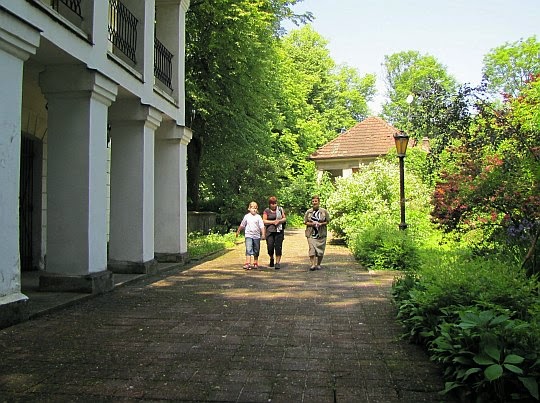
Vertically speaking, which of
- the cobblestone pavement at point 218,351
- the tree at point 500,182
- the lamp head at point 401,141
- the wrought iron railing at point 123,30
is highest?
the wrought iron railing at point 123,30

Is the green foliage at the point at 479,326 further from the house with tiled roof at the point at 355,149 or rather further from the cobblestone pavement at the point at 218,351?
the house with tiled roof at the point at 355,149

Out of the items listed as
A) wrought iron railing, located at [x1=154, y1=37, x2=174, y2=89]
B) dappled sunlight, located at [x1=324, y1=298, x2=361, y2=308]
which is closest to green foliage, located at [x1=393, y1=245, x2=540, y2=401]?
dappled sunlight, located at [x1=324, y1=298, x2=361, y2=308]

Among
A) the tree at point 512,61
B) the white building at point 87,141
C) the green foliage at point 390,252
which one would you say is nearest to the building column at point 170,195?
the white building at point 87,141

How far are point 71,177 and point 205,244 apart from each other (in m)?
9.53

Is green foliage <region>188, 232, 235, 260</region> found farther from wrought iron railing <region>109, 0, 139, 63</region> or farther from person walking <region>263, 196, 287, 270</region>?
wrought iron railing <region>109, 0, 139, 63</region>

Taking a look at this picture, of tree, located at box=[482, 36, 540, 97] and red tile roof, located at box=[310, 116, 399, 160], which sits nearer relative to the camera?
red tile roof, located at box=[310, 116, 399, 160]

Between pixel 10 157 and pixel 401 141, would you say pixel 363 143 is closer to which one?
pixel 401 141

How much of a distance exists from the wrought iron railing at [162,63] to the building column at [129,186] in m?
2.52

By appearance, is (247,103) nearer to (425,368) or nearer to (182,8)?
(182,8)

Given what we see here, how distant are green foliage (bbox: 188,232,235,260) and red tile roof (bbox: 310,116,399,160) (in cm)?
1549

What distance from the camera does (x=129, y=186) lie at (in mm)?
9930

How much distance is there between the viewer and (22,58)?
236 inches

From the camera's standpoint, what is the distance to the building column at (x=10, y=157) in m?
5.62

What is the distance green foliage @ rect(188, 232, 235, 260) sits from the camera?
48.6ft
